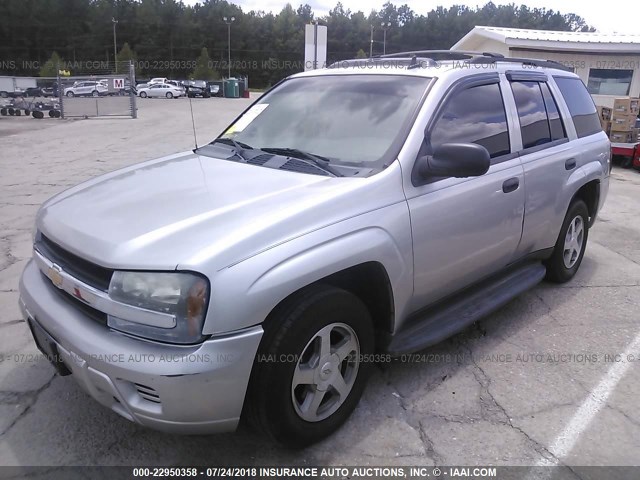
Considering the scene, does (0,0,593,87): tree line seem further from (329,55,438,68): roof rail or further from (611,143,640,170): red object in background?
(329,55,438,68): roof rail

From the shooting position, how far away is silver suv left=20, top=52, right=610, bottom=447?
2074mm

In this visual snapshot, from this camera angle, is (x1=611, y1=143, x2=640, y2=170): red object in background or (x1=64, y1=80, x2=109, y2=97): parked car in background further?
(x1=64, y1=80, x2=109, y2=97): parked car in background

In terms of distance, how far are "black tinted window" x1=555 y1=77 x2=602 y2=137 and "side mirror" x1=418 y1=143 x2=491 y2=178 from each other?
2.26 m

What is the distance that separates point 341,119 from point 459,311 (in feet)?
4.70

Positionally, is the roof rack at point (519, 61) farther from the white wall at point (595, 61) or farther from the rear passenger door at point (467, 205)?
the white wall at point (595, 61)

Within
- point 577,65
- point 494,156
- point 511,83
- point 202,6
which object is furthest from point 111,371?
point 202,6

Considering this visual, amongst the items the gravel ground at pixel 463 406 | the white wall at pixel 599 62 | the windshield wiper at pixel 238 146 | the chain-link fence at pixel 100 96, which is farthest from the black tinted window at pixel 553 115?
the chain-link fence at pixel 100 96

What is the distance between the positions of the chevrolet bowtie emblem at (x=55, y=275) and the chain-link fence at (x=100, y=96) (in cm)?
2143

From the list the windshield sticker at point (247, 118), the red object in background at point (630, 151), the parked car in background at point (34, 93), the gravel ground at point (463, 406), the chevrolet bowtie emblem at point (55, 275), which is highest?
the parked car in background at point (34, 93)

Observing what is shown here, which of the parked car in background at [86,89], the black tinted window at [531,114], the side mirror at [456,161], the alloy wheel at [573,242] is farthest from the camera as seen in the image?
the parked car in background at [86,89]

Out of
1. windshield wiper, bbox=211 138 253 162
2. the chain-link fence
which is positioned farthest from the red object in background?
the chain-link fence

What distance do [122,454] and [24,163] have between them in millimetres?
10030

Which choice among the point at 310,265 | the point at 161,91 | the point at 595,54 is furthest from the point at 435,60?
the point at 161,91

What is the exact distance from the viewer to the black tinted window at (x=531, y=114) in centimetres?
377
